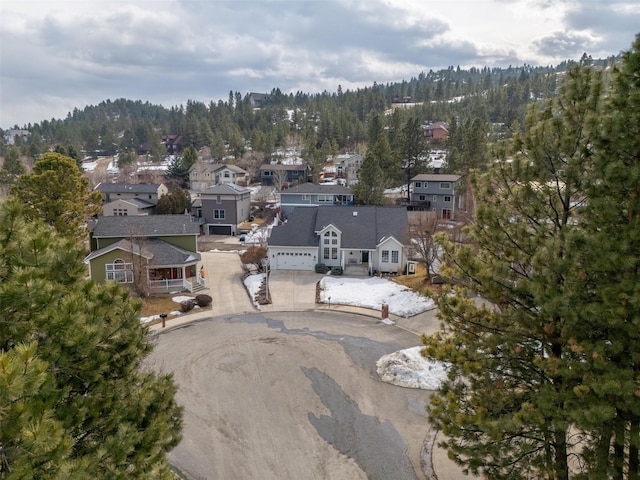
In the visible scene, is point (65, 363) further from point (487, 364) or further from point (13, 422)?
point (487, 364)

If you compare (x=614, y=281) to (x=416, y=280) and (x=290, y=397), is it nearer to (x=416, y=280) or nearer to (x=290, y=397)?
(x=290, y=397)

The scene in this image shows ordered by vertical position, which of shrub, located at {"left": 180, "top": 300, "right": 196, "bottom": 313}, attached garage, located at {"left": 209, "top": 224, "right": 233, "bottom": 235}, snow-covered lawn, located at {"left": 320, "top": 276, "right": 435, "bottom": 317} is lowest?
shrub, located at {"left": 180, "top": 300, "right": 196, "bottom": 313}

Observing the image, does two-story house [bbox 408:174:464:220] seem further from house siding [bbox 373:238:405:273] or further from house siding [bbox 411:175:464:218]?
house siding [bbox 373:238:405:273]

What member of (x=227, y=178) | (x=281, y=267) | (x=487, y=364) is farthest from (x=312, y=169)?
(x=487, y=364)

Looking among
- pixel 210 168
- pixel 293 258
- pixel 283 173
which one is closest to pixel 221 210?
pixel 293 258

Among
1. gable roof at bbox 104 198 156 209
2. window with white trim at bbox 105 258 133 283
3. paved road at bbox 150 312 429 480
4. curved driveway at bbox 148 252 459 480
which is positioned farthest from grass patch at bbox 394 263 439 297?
gable roof at bbox 104 198 156 209
